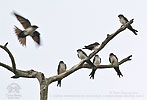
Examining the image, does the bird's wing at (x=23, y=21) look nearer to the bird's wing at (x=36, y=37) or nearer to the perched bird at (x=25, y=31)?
the perched bird at (x=25, y=31)

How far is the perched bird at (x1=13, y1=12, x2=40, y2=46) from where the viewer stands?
4941 millimetres

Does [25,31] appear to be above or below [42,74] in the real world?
above

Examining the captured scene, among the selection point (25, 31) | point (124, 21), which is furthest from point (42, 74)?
point (124, 21)

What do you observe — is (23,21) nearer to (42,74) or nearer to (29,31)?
(29,31)

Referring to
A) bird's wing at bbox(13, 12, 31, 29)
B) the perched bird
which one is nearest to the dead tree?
the perched bird

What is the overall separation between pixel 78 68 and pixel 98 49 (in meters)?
0.33

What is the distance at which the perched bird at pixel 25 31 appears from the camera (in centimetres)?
494

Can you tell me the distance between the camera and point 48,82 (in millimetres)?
4469

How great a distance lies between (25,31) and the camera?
5.01 meters

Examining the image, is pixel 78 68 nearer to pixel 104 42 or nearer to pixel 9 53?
pixel 104 42

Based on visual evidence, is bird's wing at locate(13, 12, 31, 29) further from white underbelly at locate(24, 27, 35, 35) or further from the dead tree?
the dead tree

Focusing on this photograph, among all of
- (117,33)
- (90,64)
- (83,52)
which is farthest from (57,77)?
(83,52)

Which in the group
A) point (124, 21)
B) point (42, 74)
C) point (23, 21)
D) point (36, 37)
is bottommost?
point (42, 74)

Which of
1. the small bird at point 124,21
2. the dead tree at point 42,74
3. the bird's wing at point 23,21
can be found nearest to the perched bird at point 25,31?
the bird's wing at point 23,21
